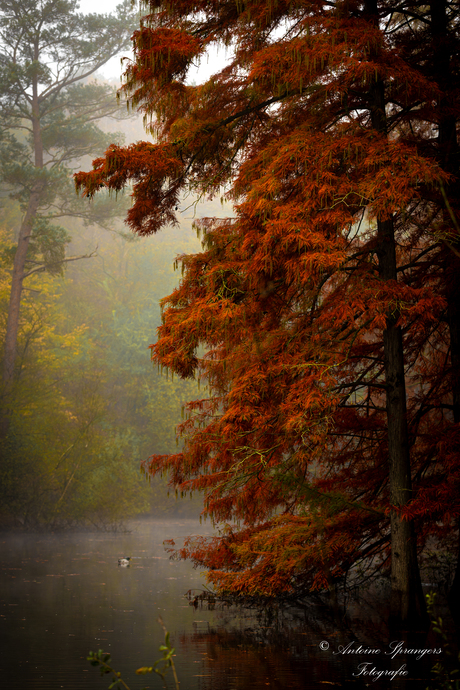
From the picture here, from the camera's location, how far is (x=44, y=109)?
27641 mm

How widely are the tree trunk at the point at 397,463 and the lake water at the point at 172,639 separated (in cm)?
48

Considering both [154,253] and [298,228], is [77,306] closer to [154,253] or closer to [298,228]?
[154,253]

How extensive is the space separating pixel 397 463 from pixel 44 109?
23.4 meters

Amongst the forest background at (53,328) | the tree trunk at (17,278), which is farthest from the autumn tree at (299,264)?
the tree trunk at (17,278)

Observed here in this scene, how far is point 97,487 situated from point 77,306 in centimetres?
1664

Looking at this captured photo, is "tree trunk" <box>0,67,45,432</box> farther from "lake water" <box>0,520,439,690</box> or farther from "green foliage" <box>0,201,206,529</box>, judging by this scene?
"lake water" <box>0,520,439,690</box>

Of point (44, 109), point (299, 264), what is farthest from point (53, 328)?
point (299, 264)

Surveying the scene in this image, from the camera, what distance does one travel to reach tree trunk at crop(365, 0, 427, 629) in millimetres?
8414

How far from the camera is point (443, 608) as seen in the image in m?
10.3

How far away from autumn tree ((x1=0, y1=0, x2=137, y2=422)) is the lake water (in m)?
12.7

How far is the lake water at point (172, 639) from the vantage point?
21.6 ft

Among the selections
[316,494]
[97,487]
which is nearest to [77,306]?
[97,487]

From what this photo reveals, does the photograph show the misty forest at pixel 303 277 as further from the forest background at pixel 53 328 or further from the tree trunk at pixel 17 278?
the tree trunk at pixel 17 278

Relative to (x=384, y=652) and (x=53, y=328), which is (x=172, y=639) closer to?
(x=384, y=652)
